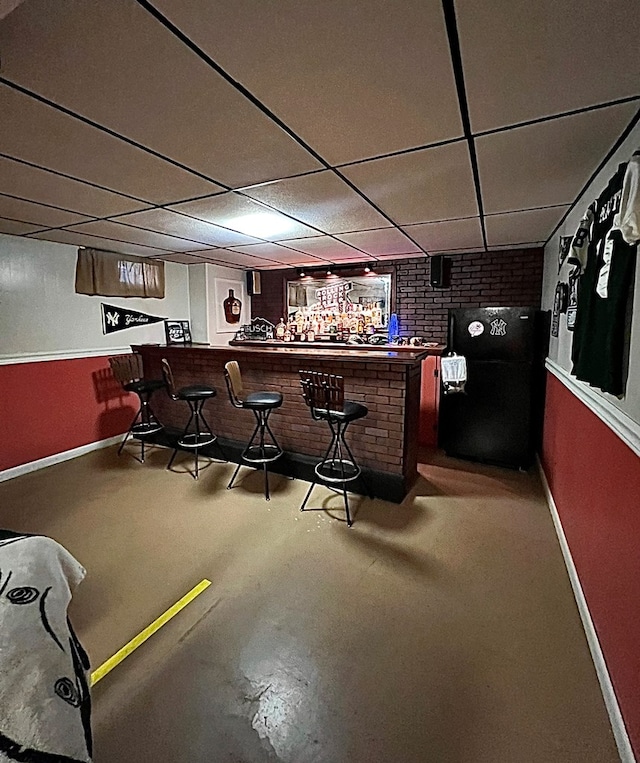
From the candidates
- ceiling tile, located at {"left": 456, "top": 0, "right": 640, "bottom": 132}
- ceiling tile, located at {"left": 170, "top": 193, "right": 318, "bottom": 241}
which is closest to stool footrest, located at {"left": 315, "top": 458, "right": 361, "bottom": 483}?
ceiling tile, located at {"left": 170, "top": 193, "right": 318, "bottom": 241}

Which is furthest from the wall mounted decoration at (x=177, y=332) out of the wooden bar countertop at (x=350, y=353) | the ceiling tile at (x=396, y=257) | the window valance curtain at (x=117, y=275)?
the ceiling tile at (x=396, y=257)

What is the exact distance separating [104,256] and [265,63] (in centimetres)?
376

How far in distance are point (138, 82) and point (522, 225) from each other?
3025 millimetres

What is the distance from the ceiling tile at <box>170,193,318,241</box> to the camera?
8.51 feet

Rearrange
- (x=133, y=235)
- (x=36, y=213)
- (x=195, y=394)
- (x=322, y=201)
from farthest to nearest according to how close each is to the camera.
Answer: (x=195, y=394)
(x=133, y=235)
(x=36, y=213)
(x=322, y=201)

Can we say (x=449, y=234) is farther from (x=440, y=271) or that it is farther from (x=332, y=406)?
(x=332, y=406)

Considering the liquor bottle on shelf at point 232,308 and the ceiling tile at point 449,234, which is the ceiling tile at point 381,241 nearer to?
the ceiling tile at point 449,234

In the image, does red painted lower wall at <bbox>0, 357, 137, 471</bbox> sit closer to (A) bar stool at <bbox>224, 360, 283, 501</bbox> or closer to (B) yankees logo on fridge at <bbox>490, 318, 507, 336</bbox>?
(A) bar stool at <bbox>224, 360, 283, 501</bbox>

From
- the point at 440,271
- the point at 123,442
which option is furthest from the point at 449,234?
the point at 123,442

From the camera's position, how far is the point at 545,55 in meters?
1.15

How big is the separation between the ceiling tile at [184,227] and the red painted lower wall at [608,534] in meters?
3.01

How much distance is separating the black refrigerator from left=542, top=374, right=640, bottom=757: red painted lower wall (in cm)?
113

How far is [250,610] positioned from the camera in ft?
6.57

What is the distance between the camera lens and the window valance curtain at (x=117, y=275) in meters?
4.09
